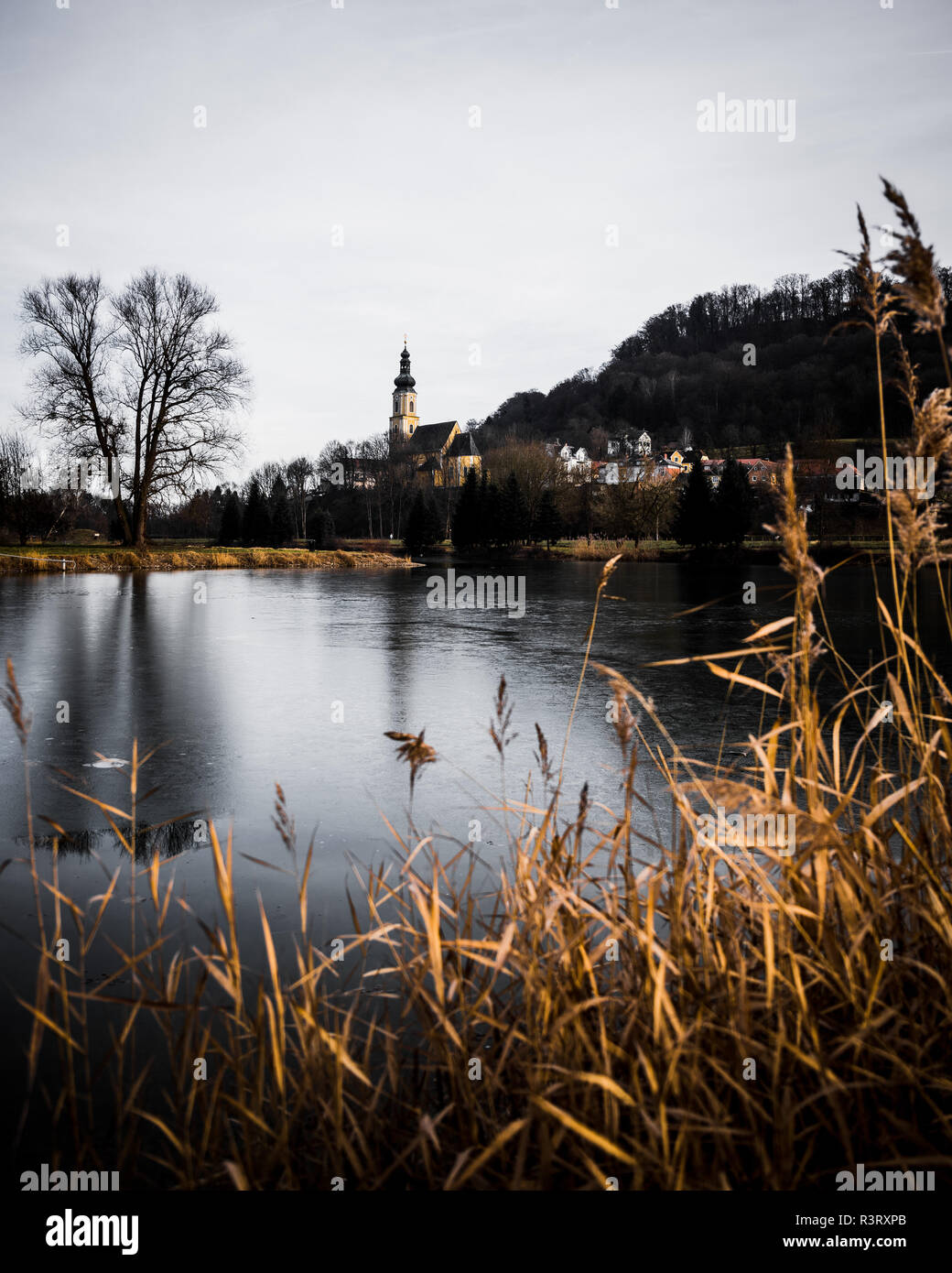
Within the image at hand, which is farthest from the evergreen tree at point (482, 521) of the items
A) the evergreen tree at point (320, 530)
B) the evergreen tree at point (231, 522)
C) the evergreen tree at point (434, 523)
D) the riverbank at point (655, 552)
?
the evergreen tree at point (231, 522)

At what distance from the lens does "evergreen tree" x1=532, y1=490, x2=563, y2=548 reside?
190 ft

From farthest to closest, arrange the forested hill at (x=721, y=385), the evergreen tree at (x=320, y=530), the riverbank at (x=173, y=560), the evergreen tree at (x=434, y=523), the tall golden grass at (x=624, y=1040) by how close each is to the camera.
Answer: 1. the forested hill at (x=721, y=385)
2. the evergreen tree at (x=434, y=523)
3. the evergreen tree at (x=320, y=530)
4. the riverbank at (x=173, y=560)
5. the tall golden grass at (x=624, y=1040)

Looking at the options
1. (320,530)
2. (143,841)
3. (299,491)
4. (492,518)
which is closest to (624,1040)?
(143,841)

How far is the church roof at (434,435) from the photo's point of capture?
119062 mm

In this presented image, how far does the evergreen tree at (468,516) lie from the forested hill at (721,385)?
64.8 feet

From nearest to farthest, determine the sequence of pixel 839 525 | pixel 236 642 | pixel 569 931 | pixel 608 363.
→ 1. pixel 569 931
2. pixel 236 642
3. pixel 839 525
4. pixel 608 363

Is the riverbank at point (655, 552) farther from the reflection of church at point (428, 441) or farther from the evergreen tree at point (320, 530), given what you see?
the reflection of church at point (428, 441)

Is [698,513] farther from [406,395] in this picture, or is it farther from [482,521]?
[406,395]

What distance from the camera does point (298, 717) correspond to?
6.54 metres

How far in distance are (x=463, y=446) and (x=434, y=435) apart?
6641 millimetres

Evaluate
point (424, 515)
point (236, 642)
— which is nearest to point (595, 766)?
point (236, 642)

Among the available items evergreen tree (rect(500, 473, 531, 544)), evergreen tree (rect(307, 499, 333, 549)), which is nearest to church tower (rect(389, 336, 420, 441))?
evergreen tree (rect(307, 499, 333, 549))

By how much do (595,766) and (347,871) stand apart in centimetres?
212

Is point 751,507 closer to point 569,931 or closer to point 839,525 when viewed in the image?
point 839,525
